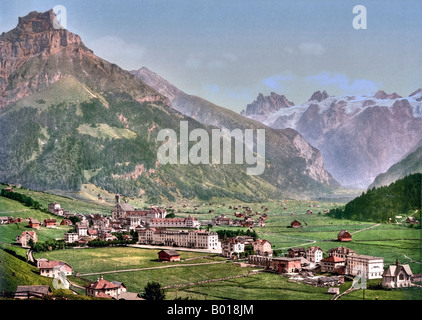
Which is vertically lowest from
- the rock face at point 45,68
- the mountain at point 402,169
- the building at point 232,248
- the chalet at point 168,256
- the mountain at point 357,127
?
the chalet at point 168,256

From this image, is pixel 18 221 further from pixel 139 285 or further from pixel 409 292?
pixel 409 292

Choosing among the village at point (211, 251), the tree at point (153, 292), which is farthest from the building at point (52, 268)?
the tree at point (153, 292)

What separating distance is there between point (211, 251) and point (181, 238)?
1703 millimetres

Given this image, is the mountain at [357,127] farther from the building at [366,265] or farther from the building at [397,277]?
the building at [397,277]

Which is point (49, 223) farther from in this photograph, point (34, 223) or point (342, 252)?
point (342, 252)

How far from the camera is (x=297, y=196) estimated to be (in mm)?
40188

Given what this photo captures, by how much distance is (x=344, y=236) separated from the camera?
2416 centimetres

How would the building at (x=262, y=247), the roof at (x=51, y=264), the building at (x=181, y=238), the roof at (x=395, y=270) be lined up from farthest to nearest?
the building at (x=181, y=238)
the building at (x=262, y=247)
the roof at (x=51, y=264)
the roof at (x=395, y=270)

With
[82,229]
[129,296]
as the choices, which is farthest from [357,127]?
[129,296]

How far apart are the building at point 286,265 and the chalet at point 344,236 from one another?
421 centimetres

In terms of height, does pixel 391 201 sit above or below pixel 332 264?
above

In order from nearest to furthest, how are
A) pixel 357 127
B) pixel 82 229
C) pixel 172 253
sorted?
pixel 172 253
pixel 82 229
pixel 357 127

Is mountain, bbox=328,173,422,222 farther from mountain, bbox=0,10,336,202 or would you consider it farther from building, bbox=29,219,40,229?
building, bbox=29,219,40,229

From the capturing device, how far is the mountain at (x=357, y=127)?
81.1 feet
